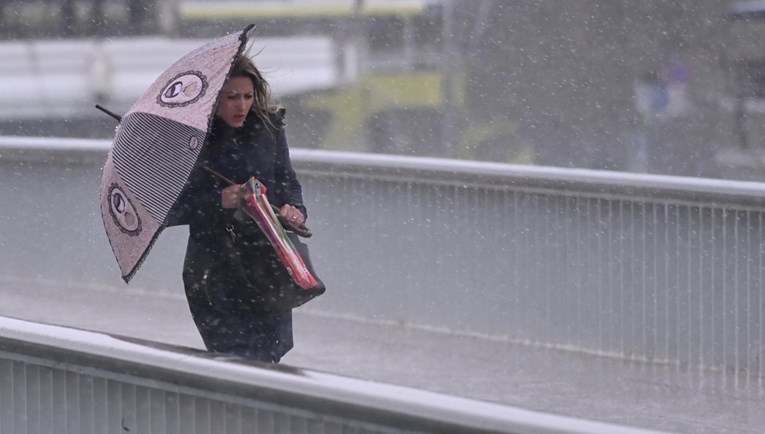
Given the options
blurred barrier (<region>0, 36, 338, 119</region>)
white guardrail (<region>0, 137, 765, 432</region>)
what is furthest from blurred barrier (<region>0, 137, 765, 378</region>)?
blurred barrier (<region>0, 36, 338, 119</region>)

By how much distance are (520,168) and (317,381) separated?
458cm

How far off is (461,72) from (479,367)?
15.0 m

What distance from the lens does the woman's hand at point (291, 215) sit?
4594mm

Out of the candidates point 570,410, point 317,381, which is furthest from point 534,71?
point 317,381

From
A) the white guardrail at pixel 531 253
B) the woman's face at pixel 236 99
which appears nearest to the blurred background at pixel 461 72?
the white guardrail at pixel 531 253

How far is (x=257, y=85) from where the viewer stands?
179 inches

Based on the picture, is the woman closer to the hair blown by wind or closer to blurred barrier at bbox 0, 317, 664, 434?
the hair blown by wind

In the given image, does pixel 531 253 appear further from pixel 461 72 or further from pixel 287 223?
pixel 461 72

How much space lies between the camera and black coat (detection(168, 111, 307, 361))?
4.60 meters

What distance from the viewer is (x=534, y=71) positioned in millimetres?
22406

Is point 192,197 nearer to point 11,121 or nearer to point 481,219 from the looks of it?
point 481,219

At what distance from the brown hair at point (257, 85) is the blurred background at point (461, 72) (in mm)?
14321

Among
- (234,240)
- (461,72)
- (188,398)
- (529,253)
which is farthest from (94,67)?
(188,398)

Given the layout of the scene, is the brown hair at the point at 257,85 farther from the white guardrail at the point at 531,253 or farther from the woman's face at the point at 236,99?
the white guardrail at the point at 531,253
